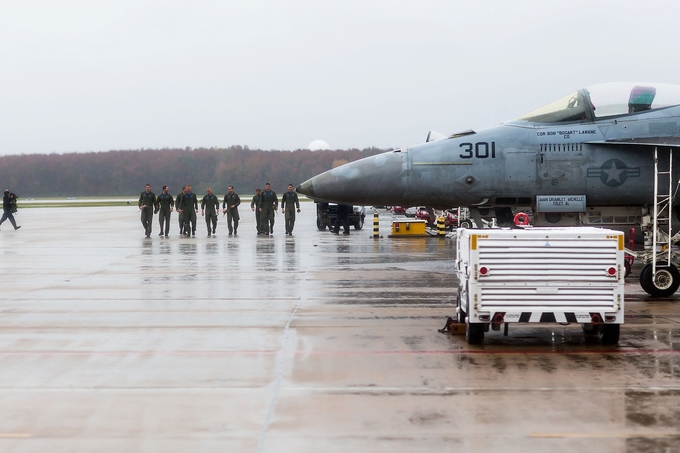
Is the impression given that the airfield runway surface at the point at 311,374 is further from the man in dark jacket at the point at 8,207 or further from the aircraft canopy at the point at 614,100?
the man in dark jacket at the point at 8,207

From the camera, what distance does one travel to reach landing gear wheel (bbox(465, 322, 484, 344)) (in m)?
8.62

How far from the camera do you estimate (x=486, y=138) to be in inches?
519

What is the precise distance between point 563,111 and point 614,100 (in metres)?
0.76

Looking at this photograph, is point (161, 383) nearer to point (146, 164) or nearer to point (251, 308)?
point (251, 308)

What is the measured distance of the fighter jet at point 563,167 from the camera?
501 inches

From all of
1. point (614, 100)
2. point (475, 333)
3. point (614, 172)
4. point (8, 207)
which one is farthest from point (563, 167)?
point (8, 207)

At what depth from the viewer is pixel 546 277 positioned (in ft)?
27.6

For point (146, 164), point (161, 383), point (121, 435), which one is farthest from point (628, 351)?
point (146, 164)

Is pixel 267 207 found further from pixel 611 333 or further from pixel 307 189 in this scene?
pixel 611 333

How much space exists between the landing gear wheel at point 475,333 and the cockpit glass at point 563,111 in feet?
17.9

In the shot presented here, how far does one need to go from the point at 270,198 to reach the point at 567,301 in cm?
1970

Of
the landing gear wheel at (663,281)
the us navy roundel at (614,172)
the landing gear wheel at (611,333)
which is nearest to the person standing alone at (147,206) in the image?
the us navy roundel at (614,172)

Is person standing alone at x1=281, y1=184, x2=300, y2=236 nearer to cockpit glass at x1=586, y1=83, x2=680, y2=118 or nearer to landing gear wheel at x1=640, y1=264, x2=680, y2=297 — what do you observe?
cockpit glass at x1=586, y1=83, x2=680, y2=118

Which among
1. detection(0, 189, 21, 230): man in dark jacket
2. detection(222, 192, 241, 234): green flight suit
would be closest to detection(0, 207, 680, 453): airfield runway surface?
detection(222, 192, 241, 234): green flight suit
